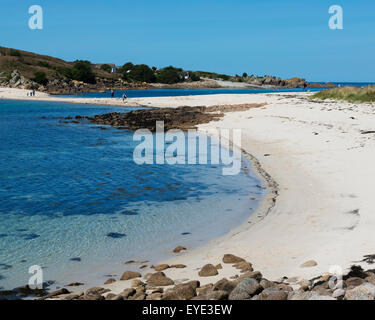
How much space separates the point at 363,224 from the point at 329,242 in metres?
1.46

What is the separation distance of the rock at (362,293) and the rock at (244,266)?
2.37 metres

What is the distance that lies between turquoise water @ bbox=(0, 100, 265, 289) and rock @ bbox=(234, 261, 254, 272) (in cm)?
206

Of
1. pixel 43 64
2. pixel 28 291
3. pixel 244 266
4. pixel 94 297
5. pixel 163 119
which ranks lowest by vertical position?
pixel 28 291

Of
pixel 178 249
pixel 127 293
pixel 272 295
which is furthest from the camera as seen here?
pixel 178 249

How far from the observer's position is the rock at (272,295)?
19.6 ft

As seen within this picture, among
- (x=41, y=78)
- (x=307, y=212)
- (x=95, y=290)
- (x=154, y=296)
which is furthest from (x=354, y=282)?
(x=41, y=78)

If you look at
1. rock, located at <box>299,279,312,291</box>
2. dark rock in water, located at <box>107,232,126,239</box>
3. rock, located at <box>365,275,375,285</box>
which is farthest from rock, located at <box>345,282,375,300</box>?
dark rock in water, located at <box>107,232,126,239</box>

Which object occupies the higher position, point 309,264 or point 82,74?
point 82,74

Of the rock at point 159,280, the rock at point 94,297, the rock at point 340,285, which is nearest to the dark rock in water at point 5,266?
the rock at point 94,297

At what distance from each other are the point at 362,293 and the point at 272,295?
121 centimetres

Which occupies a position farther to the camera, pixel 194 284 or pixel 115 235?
pixel 115 235

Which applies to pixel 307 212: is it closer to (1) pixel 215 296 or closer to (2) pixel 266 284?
(2) pixel 266 284

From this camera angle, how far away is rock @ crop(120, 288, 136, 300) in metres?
6.89

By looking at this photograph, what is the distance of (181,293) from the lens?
6.57 m
